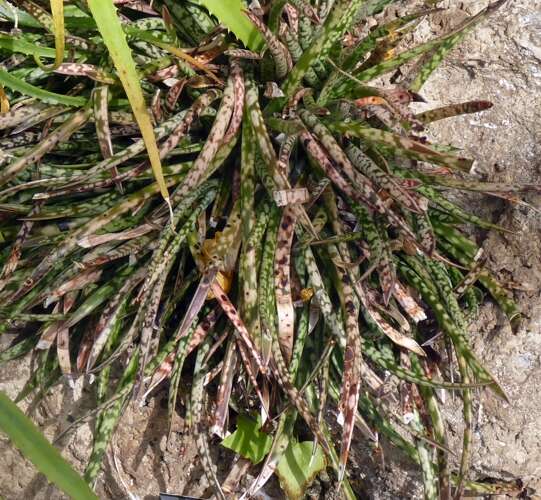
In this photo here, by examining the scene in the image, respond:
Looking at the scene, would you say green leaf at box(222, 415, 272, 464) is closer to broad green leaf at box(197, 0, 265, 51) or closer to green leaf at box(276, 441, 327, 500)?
green leaf at box(276, 441, 327, 500)

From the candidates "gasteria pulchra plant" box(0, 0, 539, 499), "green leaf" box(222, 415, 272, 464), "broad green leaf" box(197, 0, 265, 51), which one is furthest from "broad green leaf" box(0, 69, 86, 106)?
"green leaf" box(222, 415, 272, 464)

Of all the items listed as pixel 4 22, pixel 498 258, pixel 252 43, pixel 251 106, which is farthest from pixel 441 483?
pixel 4 22

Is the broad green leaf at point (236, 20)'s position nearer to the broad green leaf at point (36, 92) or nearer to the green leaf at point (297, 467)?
the broad green leaf at point (36, 92)

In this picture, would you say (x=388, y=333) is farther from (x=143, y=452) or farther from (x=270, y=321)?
(x=143, y=452)

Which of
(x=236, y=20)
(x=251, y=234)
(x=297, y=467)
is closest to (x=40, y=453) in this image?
(x=251, y=234)

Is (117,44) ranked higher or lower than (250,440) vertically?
higher

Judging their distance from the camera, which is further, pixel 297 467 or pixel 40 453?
pixel 297 467

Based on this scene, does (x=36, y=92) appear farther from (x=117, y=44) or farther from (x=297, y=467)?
(x=297, y=467)

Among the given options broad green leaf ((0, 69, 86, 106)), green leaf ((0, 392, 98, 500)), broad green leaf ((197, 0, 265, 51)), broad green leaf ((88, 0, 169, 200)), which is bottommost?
green leaf ((0, 392, 98, 500))
